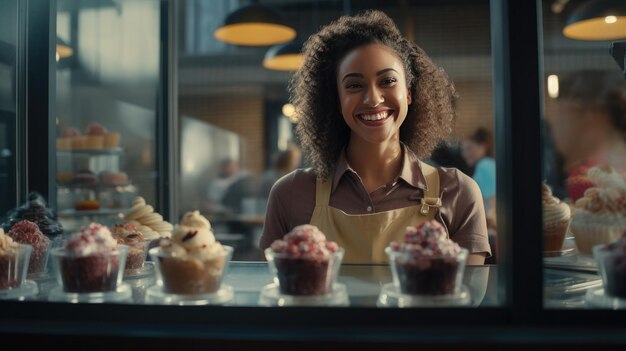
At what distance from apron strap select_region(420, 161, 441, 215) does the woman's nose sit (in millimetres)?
389

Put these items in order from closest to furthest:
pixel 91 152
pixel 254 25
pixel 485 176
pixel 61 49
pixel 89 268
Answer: pixel 89 268 < pixel 61 49 < pixel 254 25 < pixel 91 152 < pixel 485 176

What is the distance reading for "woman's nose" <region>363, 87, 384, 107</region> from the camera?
1.92 metres

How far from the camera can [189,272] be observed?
1.25m

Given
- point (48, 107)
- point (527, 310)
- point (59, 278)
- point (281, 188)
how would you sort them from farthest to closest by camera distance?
point (281, 188) < point (48, 107) < point (59, 278) < point (527, 310)

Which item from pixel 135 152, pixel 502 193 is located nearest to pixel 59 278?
pixel 502 193

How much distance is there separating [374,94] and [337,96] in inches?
14.8

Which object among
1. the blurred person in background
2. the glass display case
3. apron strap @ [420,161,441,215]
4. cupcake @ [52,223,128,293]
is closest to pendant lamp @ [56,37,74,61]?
the glass display case

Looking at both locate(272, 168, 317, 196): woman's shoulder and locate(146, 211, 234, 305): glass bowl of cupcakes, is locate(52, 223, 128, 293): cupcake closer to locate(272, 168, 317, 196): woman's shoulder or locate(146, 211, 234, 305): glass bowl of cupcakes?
locate(146, 211, 234, 305): glass bowl of cupcakes

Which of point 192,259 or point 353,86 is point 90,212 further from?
point 192,259

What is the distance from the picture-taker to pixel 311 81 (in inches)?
90.4

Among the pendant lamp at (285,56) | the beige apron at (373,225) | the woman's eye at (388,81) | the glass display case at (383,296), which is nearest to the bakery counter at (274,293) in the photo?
the glass display case at (383,296)

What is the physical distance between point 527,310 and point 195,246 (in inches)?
28.2

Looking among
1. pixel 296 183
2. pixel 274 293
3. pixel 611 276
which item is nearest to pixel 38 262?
pixel 274 293

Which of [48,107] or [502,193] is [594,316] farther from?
[48,107]
